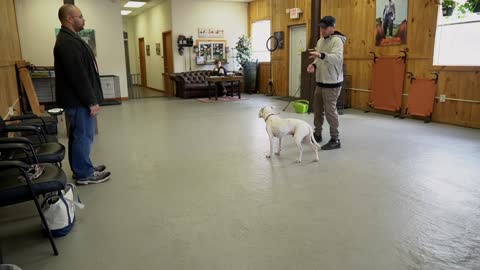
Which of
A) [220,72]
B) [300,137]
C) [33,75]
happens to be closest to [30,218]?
[300,137]

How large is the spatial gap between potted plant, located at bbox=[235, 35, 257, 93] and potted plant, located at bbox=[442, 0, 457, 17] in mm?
6380

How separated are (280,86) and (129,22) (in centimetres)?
886

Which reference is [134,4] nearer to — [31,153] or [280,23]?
[280,23]

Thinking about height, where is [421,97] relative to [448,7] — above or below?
below

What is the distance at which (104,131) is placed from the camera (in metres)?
5.79

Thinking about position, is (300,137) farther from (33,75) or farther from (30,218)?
(33,75)

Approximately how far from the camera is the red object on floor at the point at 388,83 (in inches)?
270

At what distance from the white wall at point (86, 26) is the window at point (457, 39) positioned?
7.96 m

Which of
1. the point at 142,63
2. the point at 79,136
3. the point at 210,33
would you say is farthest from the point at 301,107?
the point at 142,63

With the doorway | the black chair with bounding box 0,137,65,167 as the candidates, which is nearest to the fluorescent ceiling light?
the doorway

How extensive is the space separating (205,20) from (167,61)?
188 cm

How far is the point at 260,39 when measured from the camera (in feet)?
38.5

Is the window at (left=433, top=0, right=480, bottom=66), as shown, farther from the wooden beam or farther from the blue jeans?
the blue jeans

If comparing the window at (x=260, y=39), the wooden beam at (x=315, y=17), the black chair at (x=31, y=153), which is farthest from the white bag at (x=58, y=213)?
the window at (x=260, y=39)
